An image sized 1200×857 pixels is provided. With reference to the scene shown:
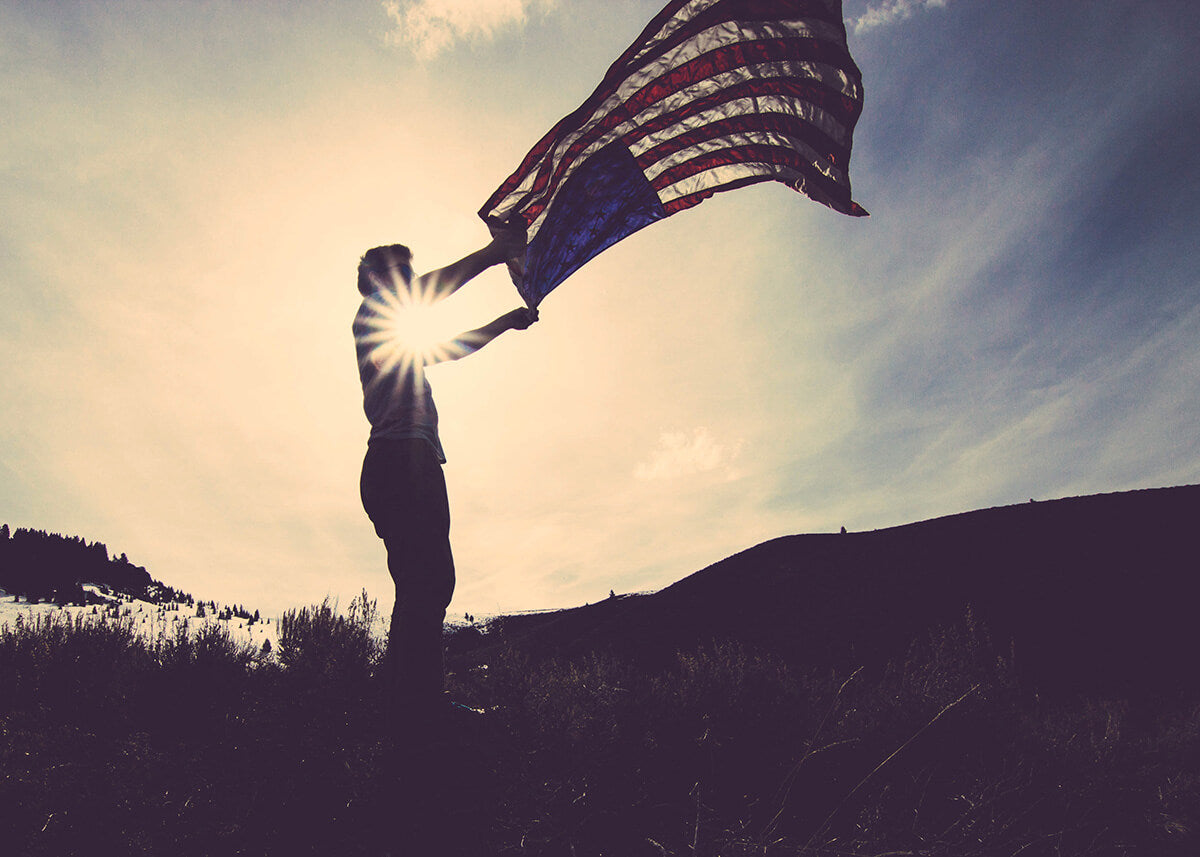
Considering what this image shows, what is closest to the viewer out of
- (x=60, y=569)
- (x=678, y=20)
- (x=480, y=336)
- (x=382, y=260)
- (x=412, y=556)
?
(x=412, y=556)

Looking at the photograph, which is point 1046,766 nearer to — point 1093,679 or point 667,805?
point 667,805

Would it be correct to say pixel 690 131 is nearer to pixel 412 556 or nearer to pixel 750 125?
pixel 750 125

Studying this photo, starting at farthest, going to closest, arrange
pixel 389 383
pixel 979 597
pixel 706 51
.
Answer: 1. pixel 979 597
2. pixel 706 51
3. pixel 389 383

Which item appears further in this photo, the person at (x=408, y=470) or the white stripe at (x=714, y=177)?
the white stripe at (x=714, y=177)

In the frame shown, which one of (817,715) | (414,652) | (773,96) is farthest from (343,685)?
(773,96)

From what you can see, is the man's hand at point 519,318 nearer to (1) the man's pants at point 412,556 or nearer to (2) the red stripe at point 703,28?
(2) the red stripe at point 703,28

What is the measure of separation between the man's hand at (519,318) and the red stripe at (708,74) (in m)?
0.98

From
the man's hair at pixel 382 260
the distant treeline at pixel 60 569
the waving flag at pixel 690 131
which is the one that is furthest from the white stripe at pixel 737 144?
the distant treeline at pixel 60 569

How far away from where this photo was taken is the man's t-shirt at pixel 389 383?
2.46 metres

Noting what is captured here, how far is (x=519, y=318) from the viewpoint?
125 inches

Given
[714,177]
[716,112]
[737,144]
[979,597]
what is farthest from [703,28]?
[979,597]

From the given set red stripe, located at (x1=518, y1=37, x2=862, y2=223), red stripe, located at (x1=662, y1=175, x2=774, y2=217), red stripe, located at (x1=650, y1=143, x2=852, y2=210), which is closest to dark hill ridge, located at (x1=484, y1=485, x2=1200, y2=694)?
red stripe, located at (x1=662, y1=175, x2=774, y2=217)

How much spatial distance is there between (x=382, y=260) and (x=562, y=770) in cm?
276

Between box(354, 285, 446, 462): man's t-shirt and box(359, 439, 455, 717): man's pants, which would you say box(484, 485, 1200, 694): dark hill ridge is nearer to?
box(359, 439, 455, 717): man's pants
